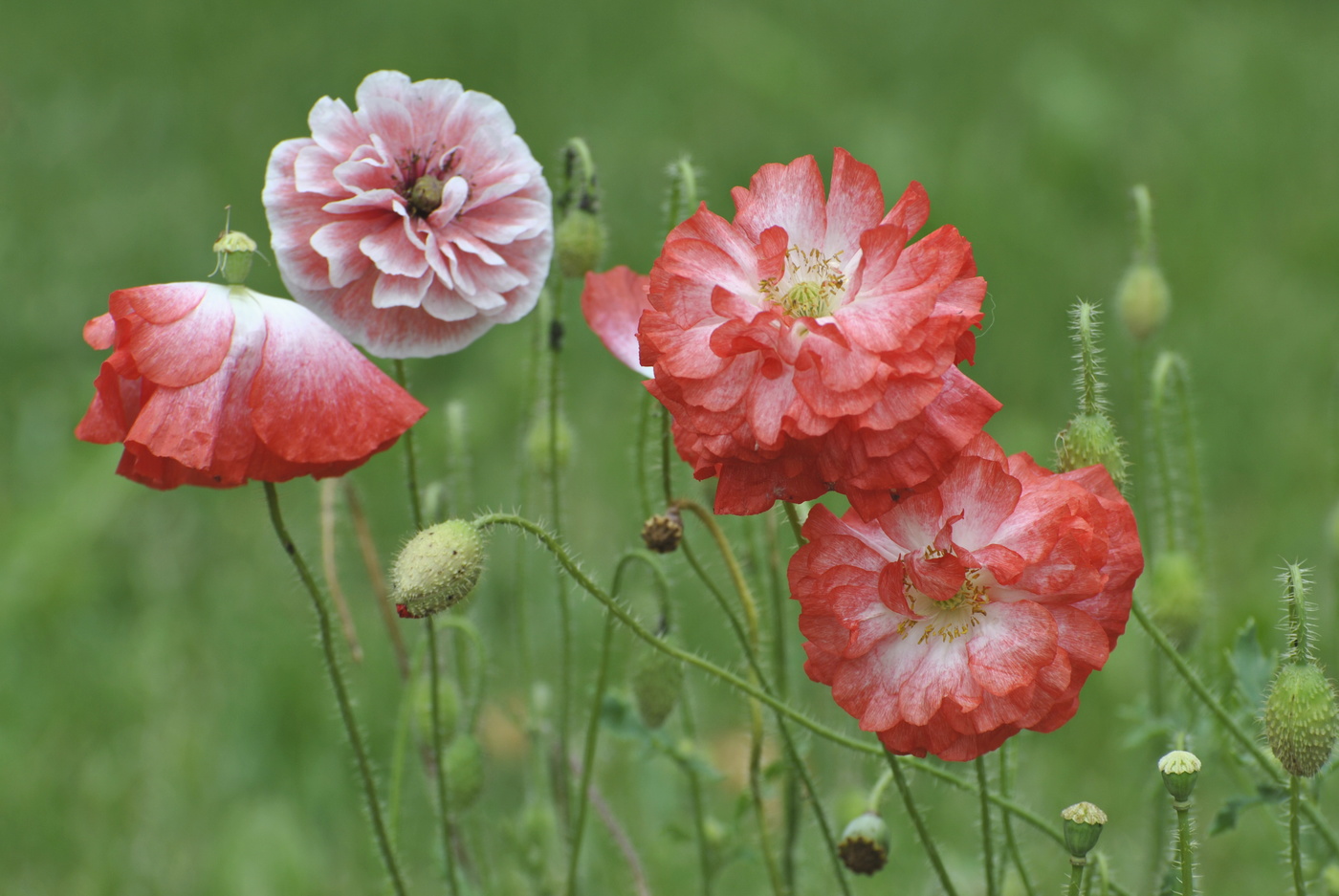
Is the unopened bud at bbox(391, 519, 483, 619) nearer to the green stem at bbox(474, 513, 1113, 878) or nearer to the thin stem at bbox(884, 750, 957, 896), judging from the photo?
the green stem at bbox(474, 513, 1113, 878)

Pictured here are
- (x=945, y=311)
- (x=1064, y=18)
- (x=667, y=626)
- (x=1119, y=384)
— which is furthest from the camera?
(x=1064, y=18)

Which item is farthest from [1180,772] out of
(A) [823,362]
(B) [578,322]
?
(B) [578,322]

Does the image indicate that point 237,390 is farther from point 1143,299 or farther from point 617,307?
point 1143,299

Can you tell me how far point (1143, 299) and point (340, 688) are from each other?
2.92 ft

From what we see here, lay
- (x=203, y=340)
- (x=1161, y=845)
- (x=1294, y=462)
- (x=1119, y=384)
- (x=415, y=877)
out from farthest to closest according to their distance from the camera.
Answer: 1. (x=1119, y=384)
2. (x=1294, y=462)
3. (x=415, y=877)
4. (x=1161, y=845)
5. (x=203, y=340)

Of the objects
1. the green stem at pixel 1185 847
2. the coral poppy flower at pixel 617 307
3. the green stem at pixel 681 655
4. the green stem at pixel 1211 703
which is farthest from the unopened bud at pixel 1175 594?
the coral poppy flower at pixel 617 307

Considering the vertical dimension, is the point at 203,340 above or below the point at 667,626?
above

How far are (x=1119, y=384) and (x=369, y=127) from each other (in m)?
2.02

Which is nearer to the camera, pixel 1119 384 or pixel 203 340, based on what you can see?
pixel 203 340

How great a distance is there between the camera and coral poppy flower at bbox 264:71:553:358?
973 millimetres

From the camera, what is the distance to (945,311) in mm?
800

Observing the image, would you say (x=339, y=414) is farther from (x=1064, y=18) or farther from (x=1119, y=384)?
(x=1064, y=18)

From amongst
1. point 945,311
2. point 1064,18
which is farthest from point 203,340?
point 1064,18

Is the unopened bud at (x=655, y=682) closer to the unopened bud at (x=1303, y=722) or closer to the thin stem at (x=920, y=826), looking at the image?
the thin stem at (x=920, y=826)
